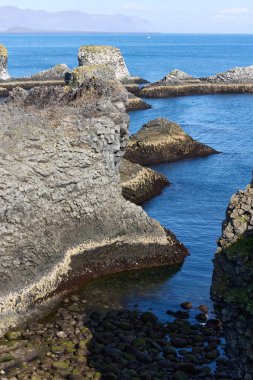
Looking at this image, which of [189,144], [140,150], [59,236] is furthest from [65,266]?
[189,144]

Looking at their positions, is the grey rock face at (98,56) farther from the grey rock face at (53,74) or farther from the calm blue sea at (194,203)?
the calm blue sea at (194,203)

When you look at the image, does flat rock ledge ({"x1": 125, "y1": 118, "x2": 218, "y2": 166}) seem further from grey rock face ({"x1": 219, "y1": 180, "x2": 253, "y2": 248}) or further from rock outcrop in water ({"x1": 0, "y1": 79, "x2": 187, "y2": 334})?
grey rock face ({"x1": 219, "y1": 180, "x2": 253, "y2": 248})

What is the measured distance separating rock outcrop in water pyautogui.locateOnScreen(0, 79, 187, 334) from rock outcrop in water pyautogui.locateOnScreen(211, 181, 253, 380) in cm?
1384

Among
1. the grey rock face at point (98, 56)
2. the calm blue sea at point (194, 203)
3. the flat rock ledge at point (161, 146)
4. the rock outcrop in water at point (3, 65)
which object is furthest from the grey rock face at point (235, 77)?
the flat rock ledge at point (161, 146)

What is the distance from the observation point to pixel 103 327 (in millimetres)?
29172

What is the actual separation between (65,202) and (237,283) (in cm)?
1734

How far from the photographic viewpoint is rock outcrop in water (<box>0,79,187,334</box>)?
31594 mm

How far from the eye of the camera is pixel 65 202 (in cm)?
3494

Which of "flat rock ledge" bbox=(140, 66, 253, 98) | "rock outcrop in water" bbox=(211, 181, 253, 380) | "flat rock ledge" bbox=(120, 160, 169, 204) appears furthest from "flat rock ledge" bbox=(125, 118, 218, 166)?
"flat rock ledge" bbox=(140, 66, 253, 98)

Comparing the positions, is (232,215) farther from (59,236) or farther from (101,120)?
(101,120)

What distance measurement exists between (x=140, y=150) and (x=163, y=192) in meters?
12.4

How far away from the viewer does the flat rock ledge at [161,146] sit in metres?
65.8

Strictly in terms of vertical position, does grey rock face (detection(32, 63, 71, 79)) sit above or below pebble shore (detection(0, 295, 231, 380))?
above

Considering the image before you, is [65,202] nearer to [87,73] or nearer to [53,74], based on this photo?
[87,73]
